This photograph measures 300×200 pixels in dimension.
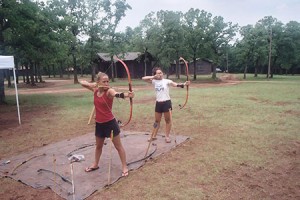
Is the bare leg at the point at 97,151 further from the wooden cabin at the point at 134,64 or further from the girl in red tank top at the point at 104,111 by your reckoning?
the wooden cabin at the point at 134,64

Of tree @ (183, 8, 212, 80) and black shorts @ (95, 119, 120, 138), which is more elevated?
tree @ (183, 8, 212, 80)

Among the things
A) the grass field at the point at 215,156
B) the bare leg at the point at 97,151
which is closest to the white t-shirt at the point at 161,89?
the grass field at the point at 215,156

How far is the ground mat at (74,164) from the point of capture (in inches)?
210

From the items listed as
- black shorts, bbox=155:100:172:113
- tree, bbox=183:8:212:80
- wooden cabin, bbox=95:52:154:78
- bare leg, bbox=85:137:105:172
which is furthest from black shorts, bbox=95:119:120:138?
wooden cabin, bbox=95:52:154:78

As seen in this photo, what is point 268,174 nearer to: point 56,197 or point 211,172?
point 211,172

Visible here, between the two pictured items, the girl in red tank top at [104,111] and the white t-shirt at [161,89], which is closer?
the girl in red tank top at [104,111]

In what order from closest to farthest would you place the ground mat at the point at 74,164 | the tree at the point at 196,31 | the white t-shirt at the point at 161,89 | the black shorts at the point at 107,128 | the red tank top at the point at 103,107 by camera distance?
the ground mat at the point at 74,164
the red tank top at the point at 103,107
the black shorts at the point at 107,128
the white t-shirt at the point at 161,89
the tree at the point at 196,31

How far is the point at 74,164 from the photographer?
642cm

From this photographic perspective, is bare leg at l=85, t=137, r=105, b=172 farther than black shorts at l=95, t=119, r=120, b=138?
Yes

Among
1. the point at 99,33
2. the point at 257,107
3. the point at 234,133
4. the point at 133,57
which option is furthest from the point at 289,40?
the point at 234,133

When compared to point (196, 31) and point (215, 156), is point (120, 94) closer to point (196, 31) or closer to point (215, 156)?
point (215, 156)

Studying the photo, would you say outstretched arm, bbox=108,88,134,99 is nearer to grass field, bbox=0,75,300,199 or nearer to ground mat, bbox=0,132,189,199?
ground mat, bbox=0,132,189,199

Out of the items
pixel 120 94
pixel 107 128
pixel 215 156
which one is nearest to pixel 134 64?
pixel 215 156

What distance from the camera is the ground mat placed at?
5324 millimetres
